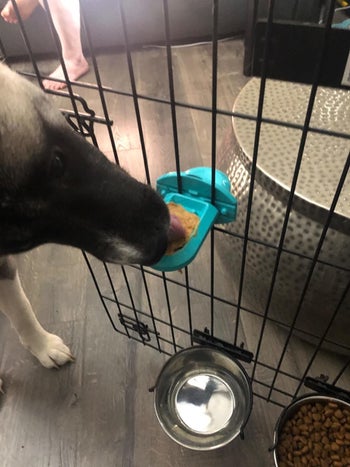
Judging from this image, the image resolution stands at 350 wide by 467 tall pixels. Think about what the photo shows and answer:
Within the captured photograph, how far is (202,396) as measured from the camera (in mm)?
938

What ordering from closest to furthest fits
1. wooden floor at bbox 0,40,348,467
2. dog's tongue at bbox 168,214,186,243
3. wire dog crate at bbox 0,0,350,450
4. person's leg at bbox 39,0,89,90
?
dog's tongue at bbox 168,214,186,243 → wire dog crate at bbox 0,0,350,450 → wooden floor at bbox 0,40,348,467 → person's leg at bbox 39,0,89,90

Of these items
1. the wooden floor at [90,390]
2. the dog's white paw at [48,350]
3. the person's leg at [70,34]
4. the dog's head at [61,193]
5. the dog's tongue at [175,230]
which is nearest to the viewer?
the dog's head at [61,193]

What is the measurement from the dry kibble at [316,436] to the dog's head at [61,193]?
50 centimetres

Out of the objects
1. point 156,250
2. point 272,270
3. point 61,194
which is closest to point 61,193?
→ point 61,194

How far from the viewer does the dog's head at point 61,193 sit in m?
0.51

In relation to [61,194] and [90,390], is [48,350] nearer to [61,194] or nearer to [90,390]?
[90,390]

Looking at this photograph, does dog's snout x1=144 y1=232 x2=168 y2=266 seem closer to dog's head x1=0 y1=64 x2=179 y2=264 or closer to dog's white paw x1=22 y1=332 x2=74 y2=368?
dog's head x1=0 y1=64 x2=179 y2=264

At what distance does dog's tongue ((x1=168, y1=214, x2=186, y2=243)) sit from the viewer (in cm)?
62

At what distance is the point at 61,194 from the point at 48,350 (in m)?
0.61

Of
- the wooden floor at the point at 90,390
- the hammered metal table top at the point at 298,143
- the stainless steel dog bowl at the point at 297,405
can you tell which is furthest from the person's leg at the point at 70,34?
the stainless steel dog bowl at the point at 297,405

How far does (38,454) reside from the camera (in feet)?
3.07

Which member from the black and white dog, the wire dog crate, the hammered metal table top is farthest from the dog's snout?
the hammered metal table top

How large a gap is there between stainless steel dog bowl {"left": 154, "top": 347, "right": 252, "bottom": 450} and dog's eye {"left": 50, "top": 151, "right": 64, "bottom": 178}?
53cm

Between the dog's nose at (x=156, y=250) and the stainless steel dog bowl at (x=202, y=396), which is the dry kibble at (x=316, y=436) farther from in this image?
the dog's nose at (x=156, y=250)
